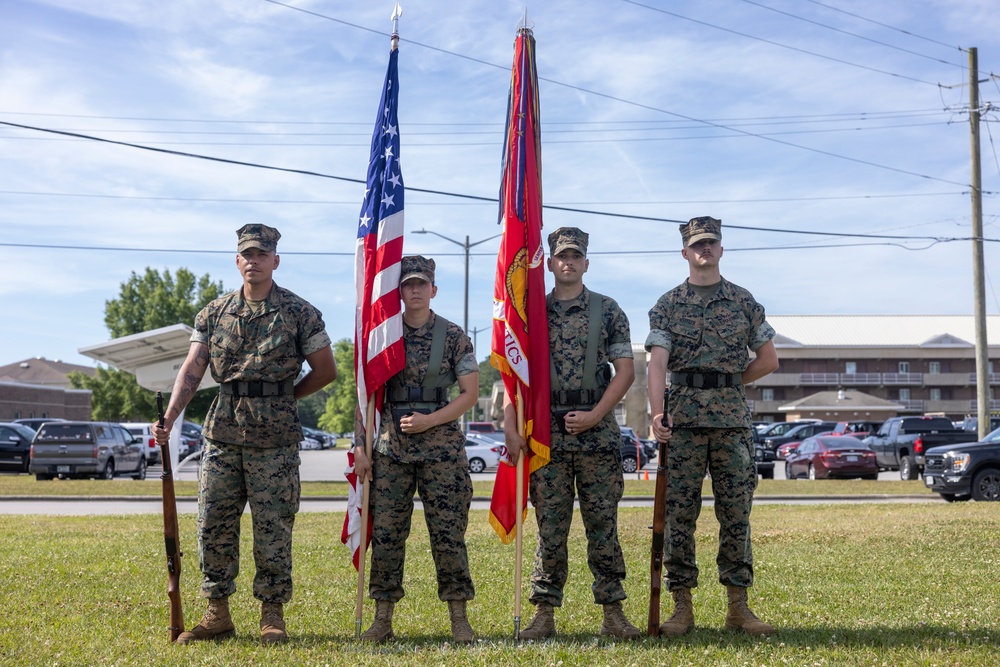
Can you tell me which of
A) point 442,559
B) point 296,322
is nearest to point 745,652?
point 442,559

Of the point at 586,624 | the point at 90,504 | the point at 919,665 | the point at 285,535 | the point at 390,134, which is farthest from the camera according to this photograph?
the point at 90,504

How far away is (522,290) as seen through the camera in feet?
22.2

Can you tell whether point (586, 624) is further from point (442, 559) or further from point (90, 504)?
point (90, 504)

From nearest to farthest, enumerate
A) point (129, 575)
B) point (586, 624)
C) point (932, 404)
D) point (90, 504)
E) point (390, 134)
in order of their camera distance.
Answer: point (586, 624) → point (390, 134) → point (129, 575) → point (90, 504) → point (932, 404)

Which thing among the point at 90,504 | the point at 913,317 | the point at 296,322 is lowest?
the point at 90,504

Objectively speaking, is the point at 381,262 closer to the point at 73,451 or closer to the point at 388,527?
the point at 388,527

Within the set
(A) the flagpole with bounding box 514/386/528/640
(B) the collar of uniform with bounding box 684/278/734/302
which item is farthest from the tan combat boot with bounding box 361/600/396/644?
(B) the collar of uniform with bounding box 684/278/734/302

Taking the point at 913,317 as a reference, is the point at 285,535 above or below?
below

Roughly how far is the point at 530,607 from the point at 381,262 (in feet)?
8.90

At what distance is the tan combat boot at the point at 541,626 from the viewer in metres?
6.22

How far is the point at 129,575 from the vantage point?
8.83 metres

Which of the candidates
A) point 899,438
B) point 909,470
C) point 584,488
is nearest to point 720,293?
point 584,488

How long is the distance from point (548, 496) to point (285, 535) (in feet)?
5.37

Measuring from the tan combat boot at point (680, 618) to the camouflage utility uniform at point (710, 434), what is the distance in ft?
0.20
